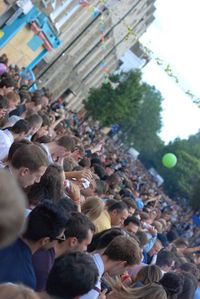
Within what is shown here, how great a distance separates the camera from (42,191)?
3438 millimetres

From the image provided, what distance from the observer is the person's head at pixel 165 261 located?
20.3 ft

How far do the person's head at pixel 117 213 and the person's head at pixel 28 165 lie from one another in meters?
2.63

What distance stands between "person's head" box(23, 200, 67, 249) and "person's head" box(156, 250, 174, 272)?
4238 mm

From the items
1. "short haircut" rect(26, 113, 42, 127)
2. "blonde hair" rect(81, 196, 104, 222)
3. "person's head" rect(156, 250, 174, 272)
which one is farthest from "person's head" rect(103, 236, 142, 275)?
"person's head" rect(156, 250, 174, 272)

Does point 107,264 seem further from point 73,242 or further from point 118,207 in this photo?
point 118,207

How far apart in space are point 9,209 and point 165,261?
5.82 m

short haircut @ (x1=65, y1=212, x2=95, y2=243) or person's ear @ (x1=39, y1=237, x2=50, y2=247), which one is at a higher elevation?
short haircut @ (x1=65, y1=212, x2=95, y2=243)

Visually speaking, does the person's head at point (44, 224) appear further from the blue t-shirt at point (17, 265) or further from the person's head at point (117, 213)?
the person's head at point (117, 213)

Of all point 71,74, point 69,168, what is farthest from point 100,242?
point 71,74

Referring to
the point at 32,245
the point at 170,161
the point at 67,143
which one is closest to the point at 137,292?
the point at 32,245

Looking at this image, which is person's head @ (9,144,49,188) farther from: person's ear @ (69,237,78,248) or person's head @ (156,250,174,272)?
person's head @ (156,250,174,272)

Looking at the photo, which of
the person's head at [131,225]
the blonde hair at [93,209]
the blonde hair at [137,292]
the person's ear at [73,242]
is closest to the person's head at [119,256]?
the blonde hair at [137,292]

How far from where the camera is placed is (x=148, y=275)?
4.25 metres

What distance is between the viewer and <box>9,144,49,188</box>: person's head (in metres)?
3.17
